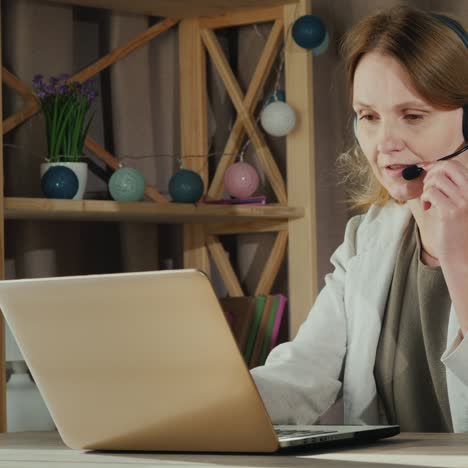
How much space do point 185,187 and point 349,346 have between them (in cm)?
95

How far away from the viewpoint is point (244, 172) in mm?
2611

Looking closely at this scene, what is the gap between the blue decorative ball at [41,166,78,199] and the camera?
229 cm

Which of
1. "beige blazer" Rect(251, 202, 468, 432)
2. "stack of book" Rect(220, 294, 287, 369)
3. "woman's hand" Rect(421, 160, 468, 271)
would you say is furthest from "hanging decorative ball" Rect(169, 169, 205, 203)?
"woman's hand" Rect(421, 160, 468, 271)

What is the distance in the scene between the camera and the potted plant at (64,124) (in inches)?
93.0

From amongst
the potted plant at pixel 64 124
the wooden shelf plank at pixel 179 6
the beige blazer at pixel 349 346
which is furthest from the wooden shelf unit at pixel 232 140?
the beige blazer at pixel 349 346

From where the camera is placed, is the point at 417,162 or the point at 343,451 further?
the point at 417,162

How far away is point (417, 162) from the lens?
1.51 metres

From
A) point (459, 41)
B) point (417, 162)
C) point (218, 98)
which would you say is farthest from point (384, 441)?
point (218, 98)

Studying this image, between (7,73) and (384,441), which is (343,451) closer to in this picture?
(384,441)

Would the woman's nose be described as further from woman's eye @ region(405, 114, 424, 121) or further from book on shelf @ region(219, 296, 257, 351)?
book on shelf @ region(219, 296, 257, 351)

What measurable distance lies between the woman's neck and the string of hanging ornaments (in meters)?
0.91

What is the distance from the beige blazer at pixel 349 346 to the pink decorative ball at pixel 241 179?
826 millimetres

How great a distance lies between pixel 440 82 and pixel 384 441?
645 millimetres

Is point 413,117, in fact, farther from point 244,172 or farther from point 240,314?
point 240,314
